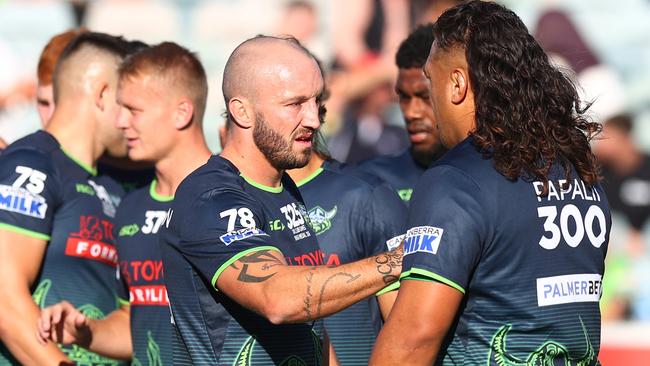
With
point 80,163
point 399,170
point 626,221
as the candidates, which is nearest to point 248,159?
point 80,163

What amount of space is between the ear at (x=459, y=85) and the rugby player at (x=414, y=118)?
6.27 feet

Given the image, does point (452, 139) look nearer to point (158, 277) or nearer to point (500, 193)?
point (500, 193)

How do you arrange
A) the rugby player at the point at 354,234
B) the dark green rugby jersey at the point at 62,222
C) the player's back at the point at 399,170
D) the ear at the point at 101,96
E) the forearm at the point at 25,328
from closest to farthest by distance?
the rugby player at the point at 354,234, the forearm at the point at 25,328, the dark green rugby jersey at the point at 62,222, the ear at the point at 101,96, the player's back at the point at 399,170

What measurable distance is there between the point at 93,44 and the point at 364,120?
442cm

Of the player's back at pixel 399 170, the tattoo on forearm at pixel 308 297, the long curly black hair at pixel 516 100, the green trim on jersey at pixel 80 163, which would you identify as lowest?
the player's back at pixel 399 170

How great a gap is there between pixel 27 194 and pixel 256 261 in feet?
6.52

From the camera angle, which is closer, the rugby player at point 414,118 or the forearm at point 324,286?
the forearm at point 324,286

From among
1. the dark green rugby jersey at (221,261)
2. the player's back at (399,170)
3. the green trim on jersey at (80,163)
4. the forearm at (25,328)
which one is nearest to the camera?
the dark green rugby jersey at (221,261)

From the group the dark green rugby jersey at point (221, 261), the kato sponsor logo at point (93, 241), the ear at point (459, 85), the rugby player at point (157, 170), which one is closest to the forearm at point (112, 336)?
the rugby player at point (157, 170)

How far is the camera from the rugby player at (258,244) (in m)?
3.37

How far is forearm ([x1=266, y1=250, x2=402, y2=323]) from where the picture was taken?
334cm

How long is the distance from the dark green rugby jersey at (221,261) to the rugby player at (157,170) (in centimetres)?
114

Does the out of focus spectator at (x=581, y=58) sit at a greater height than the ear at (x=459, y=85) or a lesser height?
A: lesser

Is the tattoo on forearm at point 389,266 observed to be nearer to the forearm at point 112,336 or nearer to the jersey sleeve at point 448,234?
the jersey sleeve at point 448,234
